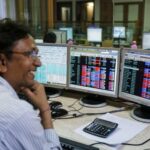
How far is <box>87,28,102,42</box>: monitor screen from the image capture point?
5.82 m

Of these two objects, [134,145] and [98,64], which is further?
[98,64]

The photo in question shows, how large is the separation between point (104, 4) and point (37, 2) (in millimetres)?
2198

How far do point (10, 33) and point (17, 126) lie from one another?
0.37 meters

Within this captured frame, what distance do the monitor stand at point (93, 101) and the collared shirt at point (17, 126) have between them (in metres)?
0.89

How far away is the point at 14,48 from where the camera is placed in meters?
1.10

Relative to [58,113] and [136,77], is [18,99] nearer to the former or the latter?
[58,113]

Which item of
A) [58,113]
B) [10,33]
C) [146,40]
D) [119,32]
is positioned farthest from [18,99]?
[119,32]

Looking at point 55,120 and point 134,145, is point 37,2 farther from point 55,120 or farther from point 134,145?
point 134,145

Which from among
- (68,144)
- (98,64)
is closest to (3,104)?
(68,144)

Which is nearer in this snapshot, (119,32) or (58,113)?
(58,113)

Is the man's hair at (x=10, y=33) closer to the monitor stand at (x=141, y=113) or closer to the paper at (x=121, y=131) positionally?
the paper at (x=121, y=131)

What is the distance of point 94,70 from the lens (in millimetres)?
1898

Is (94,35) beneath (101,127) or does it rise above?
above

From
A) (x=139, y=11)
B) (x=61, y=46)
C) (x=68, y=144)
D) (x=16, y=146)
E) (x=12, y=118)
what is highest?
(x=139, y=11)
